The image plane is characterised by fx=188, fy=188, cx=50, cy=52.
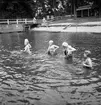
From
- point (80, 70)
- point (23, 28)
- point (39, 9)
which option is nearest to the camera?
point (80, 70)

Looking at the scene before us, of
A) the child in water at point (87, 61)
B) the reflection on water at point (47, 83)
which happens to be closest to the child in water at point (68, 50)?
the reflection on water at point (47, 83)

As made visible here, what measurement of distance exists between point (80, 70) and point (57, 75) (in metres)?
1.27

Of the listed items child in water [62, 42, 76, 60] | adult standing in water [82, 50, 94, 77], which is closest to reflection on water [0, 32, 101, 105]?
adult standing in water [82, 50, 94, 77]

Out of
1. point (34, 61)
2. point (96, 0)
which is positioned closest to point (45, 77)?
point (34, 61)

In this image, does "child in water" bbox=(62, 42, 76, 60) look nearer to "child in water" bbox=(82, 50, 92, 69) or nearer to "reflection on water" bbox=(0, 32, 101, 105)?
"reflection on water" bbox=(0, 32, 101, 105)

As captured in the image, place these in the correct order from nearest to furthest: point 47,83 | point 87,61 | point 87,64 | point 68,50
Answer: point 47,83, point 87,61, point 87,64, point 68,50

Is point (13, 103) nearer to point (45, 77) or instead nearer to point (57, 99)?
point (57, 99)

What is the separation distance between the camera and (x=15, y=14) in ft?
172

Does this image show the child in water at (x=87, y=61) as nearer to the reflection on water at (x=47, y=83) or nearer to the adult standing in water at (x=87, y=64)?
the adult standing in water at (x=87, y=64)

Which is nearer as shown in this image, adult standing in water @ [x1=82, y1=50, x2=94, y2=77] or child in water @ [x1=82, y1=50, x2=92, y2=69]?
adult standing in water @ [x1=82, y1=50, x2=94, y2=77]

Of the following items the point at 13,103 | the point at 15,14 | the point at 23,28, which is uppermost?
the point at 15,14

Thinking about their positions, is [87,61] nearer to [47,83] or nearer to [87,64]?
[87,64]

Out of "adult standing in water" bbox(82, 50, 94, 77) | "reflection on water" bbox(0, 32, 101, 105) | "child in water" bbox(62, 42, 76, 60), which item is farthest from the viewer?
"child in water" bbox(62, 42, 76, 60)

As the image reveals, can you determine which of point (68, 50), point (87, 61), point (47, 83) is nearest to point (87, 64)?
point (87, 61)
